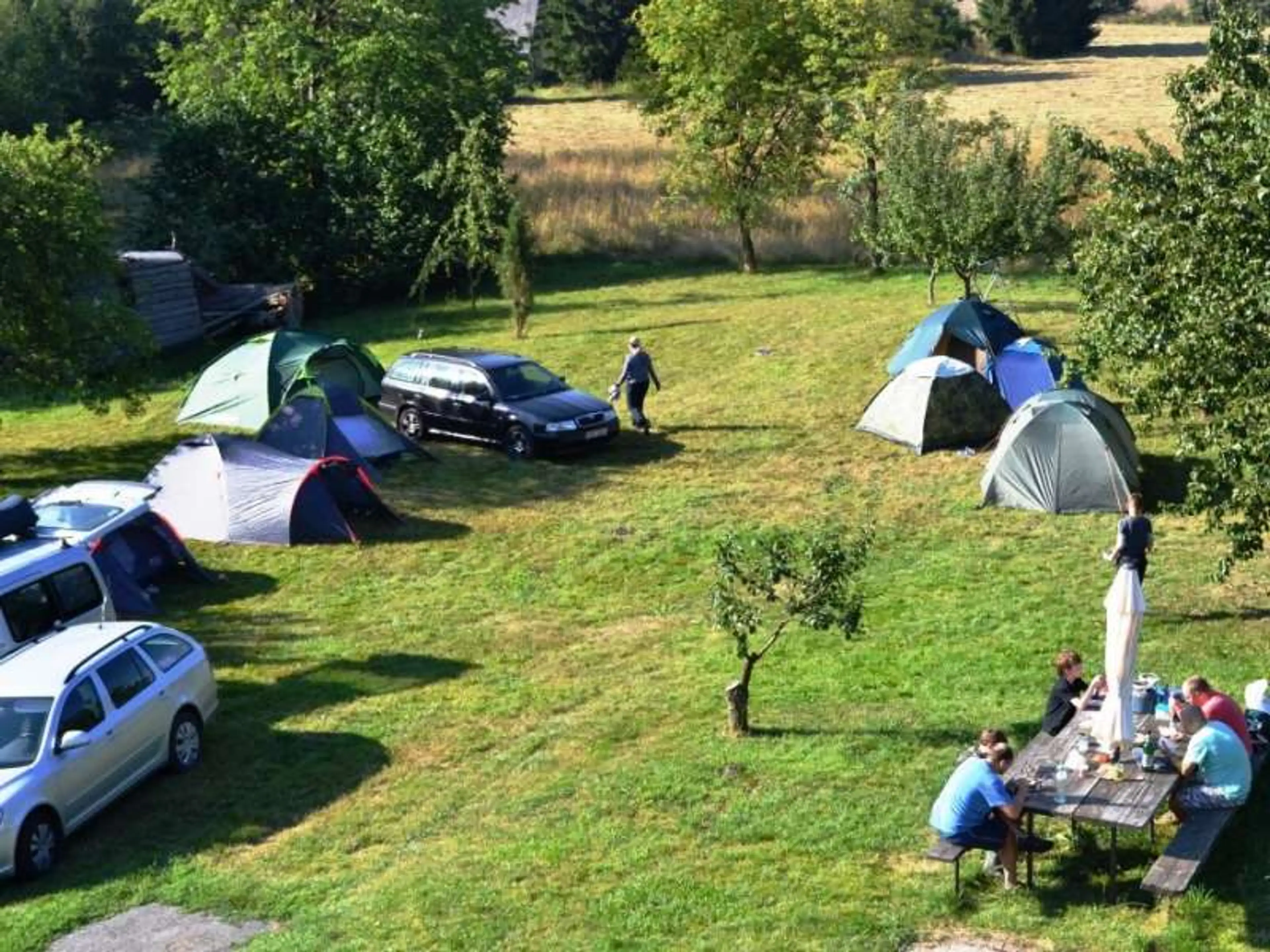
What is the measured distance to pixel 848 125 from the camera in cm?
3544

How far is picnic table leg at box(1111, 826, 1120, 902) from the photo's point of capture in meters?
10.9

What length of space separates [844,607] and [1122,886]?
363 cm

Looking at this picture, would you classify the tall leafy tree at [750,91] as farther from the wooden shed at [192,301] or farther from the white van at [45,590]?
the white van at [45,590]

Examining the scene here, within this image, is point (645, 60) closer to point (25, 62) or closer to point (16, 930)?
point (25, 62)

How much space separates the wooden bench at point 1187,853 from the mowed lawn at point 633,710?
32 centimetres

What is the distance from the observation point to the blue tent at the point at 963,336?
2623 cm

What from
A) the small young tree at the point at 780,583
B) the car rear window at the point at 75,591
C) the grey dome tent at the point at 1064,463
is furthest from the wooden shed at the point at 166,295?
the small young tree at the point at 780,583

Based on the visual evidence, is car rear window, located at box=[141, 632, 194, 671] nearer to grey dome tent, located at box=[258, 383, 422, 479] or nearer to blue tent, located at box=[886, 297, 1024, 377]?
grey dome tent, located at box=[258, 383, 422, 479]

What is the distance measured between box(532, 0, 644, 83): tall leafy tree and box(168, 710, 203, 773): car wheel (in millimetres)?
55958

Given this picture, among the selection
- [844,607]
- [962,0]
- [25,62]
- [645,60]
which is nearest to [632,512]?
[844,607]

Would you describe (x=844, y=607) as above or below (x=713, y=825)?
above

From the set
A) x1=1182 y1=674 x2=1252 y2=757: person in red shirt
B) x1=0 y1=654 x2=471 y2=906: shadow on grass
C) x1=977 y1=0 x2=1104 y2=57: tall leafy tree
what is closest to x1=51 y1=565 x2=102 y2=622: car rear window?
x1=0 y1=654 x2=471 y2=906: shadow on grass

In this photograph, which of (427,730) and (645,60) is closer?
(427,730)

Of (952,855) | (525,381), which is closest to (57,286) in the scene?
(525,381)
